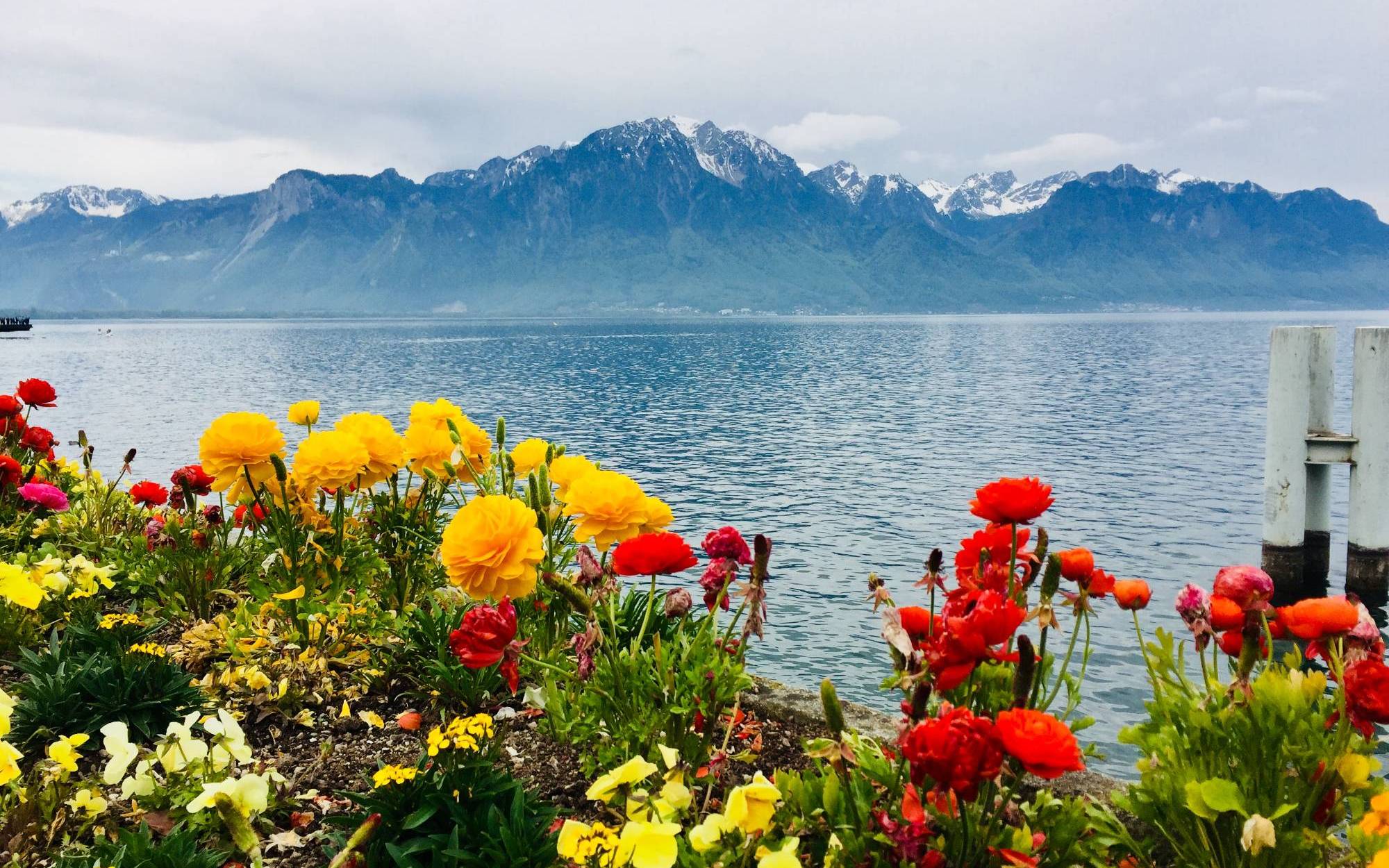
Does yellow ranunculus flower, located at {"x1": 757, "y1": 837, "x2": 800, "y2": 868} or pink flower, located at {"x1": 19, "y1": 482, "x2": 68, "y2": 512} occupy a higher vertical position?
pink flower, located at {"x1": 19, "y1": 482, "x2": 68, "y2": 512}

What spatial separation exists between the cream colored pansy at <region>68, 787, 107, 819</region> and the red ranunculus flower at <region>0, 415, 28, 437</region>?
18.1 feet

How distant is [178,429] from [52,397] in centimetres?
3054

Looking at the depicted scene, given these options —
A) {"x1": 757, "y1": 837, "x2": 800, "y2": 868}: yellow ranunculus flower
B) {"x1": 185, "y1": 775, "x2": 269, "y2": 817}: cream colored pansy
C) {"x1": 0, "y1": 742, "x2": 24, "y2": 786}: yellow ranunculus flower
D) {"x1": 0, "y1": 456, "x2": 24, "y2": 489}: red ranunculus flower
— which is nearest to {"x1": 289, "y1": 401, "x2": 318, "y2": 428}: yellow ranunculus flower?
{"x1": 0, "y1": 456, "x2": 24, "y2": 489}: red ranunculus flower

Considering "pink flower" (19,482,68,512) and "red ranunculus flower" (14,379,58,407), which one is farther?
"red ranunculus flower" (14,379,58,407)

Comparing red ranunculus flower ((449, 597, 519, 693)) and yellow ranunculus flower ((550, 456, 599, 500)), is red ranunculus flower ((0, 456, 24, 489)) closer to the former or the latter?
yellow ranunculus flower ((550, 456, 599, 500))

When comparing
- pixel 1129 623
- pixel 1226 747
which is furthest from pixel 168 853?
pixel 1129 623

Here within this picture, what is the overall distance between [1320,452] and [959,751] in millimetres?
12112

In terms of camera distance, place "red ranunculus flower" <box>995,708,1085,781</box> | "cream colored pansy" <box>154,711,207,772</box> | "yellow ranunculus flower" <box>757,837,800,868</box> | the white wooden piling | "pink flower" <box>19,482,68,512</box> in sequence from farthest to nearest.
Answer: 1. the white wooden piling
2. "pink flower" <box>19,482,68,512</box>
3. "cream colored pansy" <box>154,711,207,772</box>
4. "yellow ranunculus flower" <box>757,837,800,868</box>
5. "red ranunculus flower" <box>995,708,1085,781</box>

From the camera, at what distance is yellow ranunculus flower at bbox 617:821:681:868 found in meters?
2.21

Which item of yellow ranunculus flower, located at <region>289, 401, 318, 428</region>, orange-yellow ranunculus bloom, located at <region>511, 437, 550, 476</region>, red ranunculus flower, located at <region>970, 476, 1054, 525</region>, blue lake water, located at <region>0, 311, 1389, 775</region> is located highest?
yellow ranunculus flower, located at <region>289, 401, 318, 428</region>

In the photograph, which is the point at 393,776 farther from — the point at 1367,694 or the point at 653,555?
the point at 1367,694

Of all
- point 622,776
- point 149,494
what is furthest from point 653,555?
point 149,494

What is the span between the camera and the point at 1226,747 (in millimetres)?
2760

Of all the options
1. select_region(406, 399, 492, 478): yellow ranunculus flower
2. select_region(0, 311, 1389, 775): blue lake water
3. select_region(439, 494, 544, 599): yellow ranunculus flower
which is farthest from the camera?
select_region(0, 311, 1389, 775): blue lake water
